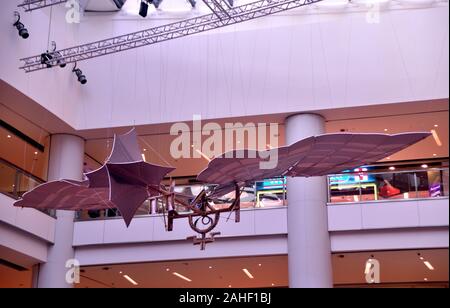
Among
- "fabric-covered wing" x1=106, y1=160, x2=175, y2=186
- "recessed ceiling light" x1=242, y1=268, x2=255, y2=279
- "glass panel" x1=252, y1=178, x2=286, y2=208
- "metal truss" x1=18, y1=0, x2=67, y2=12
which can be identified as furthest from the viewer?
"recessed ceiling light" x1=242, y1=268, x2=255, y2=279

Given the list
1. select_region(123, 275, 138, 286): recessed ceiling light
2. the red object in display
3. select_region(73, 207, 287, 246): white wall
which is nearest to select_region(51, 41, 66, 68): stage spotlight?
select_region(73, 207, 287, 246): white wall

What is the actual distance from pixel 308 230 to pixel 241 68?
5.14m

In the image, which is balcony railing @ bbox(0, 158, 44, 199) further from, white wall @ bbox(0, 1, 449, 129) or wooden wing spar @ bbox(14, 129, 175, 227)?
wooden wing spar @ bbox(14, 129, 175, 227)

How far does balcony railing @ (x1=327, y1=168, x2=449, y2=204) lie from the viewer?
61.4 feet

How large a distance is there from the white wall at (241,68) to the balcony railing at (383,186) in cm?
210

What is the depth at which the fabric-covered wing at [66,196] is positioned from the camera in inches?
600

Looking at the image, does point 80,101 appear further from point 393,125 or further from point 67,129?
point 393,125

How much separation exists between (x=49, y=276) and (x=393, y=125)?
36.7 ft

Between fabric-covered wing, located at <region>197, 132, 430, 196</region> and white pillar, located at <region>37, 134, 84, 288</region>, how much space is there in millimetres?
8488

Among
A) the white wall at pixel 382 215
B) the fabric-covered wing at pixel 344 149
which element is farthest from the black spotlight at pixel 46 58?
the white wall at pixel 382 215

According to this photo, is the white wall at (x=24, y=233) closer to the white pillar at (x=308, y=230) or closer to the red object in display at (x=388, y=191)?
the white pillar at (x=308, y=230)

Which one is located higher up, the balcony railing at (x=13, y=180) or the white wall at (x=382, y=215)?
the balcony railing at (x=13, y=180)

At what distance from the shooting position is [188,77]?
21.5 m
